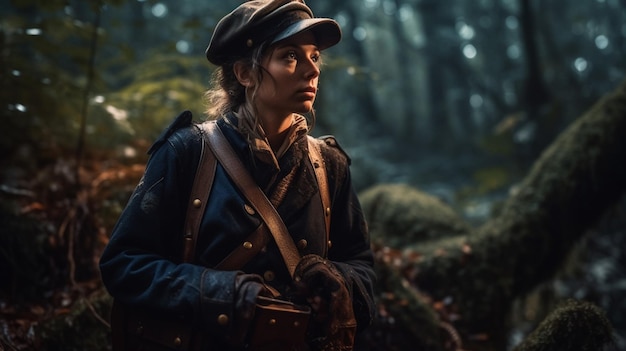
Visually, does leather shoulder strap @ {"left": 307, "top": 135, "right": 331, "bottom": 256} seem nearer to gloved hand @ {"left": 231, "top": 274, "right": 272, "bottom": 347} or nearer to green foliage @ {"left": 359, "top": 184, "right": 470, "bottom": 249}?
gloved hand @ {"left": 231, "top": 274, "right": 272, "bottom": 347}

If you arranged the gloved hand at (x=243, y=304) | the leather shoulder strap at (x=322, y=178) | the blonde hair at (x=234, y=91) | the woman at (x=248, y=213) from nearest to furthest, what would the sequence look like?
the gloved hand at (x=243, y=304)
the woman at (x=248, y=213)
the blonde hair at (x=234, y=91)
the leather shoulder strap at (x=322, y=178)

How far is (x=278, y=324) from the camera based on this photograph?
2.20 m

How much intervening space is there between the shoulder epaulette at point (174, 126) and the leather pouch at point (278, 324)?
3.17 ft

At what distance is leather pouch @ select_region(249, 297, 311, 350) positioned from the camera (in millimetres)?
2170

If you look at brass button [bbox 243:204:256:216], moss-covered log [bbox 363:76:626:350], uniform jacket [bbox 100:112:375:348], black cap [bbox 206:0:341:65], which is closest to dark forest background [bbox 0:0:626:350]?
moss-covered log [bbox 363:76:626:350]

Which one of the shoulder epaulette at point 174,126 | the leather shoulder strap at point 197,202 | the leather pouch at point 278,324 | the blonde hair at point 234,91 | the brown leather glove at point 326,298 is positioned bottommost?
the leather pouch at point 278,324

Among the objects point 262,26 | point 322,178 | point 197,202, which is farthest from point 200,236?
point 262,26

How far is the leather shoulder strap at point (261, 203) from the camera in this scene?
2.45m

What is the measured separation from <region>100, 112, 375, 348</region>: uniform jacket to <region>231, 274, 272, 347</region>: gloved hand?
3 centimetres

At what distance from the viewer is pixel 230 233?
2.38m

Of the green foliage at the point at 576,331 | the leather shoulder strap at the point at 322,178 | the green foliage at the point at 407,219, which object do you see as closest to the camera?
the leather shoulder strap at the point at 322,178

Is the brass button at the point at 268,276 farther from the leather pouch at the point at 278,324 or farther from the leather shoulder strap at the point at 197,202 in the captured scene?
the leather shoulder strap at the point at 197,202

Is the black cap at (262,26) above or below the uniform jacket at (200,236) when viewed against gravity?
above

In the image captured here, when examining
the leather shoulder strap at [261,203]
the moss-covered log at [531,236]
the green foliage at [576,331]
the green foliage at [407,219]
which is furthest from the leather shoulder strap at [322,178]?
the green foliage at [407,219]
